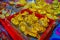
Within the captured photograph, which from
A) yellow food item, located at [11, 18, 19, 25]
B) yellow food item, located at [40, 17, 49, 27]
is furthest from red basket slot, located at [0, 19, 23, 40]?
yellow food item, located at [40, 17, 49, 27]

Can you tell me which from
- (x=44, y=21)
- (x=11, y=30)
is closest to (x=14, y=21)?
(x=11, y=30)

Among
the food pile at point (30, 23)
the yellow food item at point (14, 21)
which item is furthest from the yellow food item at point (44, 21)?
the yellow food item at point (14, 21)

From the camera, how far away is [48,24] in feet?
5.35

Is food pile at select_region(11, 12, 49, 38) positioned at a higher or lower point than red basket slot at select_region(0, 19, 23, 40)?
higher

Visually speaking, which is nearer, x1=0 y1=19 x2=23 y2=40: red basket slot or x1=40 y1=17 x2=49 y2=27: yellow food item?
x1=0 y1=19 x2=23 y2=40: red basket slot

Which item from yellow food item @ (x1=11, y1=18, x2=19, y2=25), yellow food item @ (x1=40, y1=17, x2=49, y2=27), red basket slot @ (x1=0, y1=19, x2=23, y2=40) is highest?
yellow food item @ (x1=40, y1=17, x2=49, y2=27)

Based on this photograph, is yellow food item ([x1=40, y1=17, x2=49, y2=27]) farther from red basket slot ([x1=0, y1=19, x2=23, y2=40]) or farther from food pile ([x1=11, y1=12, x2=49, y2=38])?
red basket slot ([x1=0, y1=19, x2=23, y2=40])

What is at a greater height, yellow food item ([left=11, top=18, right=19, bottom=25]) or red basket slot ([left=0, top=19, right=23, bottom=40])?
yellow food item ([left=11, top=18, right=19, bottom=25])

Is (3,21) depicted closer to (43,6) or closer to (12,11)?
(12,11)

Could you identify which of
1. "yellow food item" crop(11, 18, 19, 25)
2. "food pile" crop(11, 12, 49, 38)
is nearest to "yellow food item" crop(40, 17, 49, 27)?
"food pile" crop(11, 12, 49, 38)

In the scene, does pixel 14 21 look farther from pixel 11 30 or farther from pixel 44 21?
pixel 44 21

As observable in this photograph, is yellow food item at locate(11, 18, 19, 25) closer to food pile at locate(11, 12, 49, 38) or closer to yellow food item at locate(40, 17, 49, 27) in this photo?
food pile at locate(11, 12, 49, 38)

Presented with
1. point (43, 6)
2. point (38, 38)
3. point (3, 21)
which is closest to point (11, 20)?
point (3, 21)

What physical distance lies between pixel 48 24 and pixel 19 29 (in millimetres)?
297
